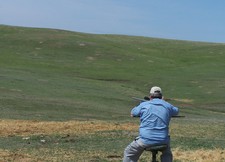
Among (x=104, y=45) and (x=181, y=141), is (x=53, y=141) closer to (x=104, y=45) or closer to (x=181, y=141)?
(x=181, y=141)

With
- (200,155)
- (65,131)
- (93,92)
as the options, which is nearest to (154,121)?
(200,155)

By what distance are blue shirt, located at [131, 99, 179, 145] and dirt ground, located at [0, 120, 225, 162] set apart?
529 centimetres

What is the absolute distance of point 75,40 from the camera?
107000mm

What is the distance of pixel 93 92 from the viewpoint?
50719 mm

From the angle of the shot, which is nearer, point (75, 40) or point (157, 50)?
point (75, 40)

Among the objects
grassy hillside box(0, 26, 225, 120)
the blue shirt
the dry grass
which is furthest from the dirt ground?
the blue shirt

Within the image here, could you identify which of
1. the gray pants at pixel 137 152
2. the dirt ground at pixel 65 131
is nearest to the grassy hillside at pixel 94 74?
the dirt ground at pixel 65 131

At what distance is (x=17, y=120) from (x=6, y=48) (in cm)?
6571

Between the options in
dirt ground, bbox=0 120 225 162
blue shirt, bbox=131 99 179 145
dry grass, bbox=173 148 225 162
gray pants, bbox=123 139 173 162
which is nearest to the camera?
blue shirt, bbox=131 99 179 145

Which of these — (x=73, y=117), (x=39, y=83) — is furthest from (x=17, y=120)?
(x=39, y=83)

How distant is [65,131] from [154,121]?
46.7ft

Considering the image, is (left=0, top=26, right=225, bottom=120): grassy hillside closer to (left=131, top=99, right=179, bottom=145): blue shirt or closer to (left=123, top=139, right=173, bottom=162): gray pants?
(left=123, top=139, right=173, bottom=162): gray pants

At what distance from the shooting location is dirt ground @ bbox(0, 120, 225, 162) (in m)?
17.1

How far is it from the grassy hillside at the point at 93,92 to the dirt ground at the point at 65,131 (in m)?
0.05
